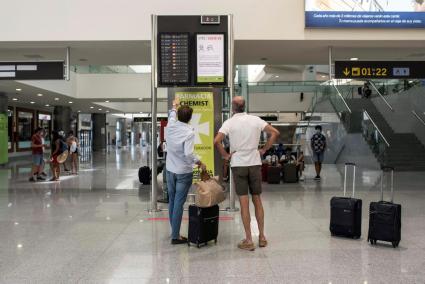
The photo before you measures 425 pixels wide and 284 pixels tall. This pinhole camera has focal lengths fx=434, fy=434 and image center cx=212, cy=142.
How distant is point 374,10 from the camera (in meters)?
8.71

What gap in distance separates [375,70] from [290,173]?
435 centimetres

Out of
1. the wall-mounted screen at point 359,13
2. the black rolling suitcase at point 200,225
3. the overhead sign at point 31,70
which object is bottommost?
the black rolling suitcase at point 200,225

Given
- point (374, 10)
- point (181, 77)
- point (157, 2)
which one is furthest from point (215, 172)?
point (374, 10)

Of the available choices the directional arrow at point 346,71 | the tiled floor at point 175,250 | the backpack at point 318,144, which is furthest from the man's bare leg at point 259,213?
the backpack at point 318,144

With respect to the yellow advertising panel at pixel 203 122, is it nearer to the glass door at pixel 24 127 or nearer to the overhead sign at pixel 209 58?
the overhead sign at pixel 209 58

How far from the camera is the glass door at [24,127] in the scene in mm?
29312

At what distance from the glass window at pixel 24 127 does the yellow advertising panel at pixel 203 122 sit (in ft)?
80.3

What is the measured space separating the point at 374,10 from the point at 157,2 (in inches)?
171

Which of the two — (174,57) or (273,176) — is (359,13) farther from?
(273,176)

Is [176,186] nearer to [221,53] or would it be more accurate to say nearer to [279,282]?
[279,282]

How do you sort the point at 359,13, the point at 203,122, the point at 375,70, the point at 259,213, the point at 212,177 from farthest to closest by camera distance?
1. the point at 375,70
2. the point at 359,13
3. the point at 203,122
4. the point at 212,177
5. the point at 259,213

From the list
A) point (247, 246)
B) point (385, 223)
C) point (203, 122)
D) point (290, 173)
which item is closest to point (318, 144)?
point (290, 173)

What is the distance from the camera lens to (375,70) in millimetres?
9109

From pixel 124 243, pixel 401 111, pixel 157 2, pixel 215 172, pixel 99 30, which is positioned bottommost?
pixel 124 243
